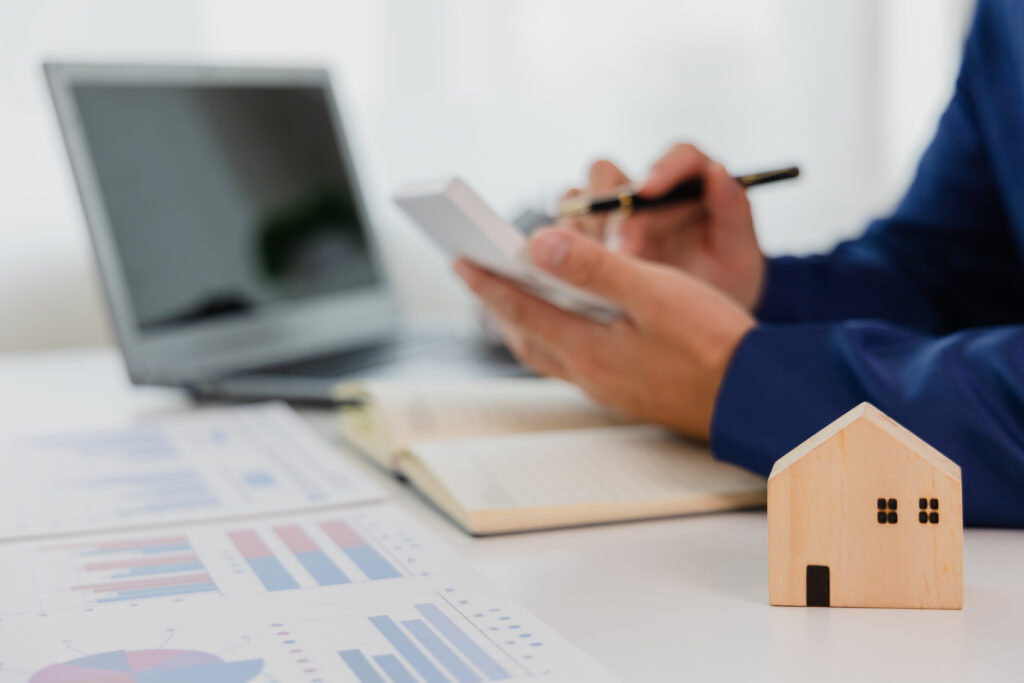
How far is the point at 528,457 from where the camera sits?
0.67 meters

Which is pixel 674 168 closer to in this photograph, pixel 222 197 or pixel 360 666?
pixel 222 197

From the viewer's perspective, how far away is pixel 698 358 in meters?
0.65

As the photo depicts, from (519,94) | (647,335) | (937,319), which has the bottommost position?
(937,319)

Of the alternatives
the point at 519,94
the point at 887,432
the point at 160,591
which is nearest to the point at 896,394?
the point at 887,432

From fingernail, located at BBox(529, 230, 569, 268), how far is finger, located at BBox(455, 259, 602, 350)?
9cm

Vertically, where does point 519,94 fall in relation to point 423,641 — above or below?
above

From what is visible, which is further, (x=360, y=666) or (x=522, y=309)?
(x=522, y=309)

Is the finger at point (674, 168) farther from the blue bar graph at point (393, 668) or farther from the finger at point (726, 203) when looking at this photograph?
the blue bar graph at point (393, 668)

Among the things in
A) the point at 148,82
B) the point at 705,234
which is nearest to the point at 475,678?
the point at 705,234

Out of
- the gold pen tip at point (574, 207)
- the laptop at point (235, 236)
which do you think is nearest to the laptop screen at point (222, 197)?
the laptop at point (235, 236)

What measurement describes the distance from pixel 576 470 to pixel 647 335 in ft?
0.32

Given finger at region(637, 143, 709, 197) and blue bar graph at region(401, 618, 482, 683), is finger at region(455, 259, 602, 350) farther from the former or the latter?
blue bar graph at region(401, 618, 482, 683)

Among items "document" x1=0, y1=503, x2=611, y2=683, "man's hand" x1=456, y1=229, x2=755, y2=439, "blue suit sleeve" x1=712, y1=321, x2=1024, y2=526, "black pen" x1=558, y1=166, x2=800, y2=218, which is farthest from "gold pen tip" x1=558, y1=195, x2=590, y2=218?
"document" x1=0, y1=503, x2=611, y2=683

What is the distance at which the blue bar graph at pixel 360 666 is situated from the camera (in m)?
0.37
